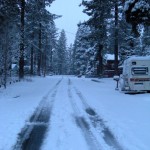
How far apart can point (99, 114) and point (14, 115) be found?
319 centimetres

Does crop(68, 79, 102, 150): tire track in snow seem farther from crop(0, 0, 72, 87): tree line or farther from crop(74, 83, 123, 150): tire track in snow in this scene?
crop(0, 0, 72, 87): tree line

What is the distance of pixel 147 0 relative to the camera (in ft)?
74.6

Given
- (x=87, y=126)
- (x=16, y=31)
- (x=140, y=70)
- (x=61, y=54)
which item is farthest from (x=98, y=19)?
(x=61, y=54)

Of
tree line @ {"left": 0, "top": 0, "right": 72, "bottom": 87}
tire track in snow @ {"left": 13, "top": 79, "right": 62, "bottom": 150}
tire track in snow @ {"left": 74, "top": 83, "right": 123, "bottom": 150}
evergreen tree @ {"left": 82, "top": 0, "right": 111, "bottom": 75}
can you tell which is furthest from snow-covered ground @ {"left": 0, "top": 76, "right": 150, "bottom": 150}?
Result: evergreen tree @ {"left": 82, "top": 0, "right": 111, "bottom": 75}

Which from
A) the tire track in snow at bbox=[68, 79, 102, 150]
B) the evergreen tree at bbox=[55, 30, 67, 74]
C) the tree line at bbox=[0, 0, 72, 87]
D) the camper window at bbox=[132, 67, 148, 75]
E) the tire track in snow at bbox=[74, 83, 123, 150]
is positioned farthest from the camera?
the evergreen tree at bbox=[55, 30, 67, 74]

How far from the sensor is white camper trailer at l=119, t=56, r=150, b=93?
24.1 m

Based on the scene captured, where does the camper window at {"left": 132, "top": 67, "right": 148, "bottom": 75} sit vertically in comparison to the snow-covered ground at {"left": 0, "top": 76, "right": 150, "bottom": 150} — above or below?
above

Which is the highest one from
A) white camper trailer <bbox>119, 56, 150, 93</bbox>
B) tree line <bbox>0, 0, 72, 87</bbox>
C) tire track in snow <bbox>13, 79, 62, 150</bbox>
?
tree line <bbox>0, 0, 72, 87</bbox>

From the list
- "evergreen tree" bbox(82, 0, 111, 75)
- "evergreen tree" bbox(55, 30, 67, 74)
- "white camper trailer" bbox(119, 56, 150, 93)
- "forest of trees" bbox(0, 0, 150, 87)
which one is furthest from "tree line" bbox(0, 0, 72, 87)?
"evergreen tree" bbox(55, 30, 67, 74)

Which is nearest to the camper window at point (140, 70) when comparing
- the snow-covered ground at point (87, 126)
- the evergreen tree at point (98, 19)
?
the snow-covered ground at point (87, 126)

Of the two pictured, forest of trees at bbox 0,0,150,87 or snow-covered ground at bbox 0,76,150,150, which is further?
forest of trees at bbox 0,0,150,87

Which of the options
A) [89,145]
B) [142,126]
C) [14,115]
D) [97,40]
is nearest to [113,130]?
[142,126]

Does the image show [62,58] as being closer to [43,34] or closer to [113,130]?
[43,34]

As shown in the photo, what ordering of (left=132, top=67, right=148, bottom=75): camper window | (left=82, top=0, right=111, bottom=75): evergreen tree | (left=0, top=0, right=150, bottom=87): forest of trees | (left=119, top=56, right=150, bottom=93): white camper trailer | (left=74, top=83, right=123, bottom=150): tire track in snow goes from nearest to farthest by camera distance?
(left=74, top=83, right=123, bottom=150): tire track in snow, (left=119, top=56, right=150, bottom=93): white camper trailer, (left=132, top=67, right=148, bottom=75): camper window, (left=0, top=0, right=150, bottom=87): forest of trees, (left=82, top=0, right=111, bottom=75): evergreen tree
